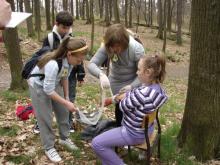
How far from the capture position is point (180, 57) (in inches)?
845

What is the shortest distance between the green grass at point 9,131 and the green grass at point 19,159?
2.63 feet

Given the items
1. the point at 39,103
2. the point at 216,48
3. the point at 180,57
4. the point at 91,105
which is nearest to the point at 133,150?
the point at 39,103

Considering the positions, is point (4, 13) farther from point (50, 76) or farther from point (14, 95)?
point (14, 95)

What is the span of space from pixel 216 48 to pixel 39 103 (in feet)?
7.31

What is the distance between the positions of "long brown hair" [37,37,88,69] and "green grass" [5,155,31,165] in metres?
1.26

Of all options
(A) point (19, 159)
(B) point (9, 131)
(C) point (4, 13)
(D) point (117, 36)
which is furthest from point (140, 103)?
(B) point (9, 131)

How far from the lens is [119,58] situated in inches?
178

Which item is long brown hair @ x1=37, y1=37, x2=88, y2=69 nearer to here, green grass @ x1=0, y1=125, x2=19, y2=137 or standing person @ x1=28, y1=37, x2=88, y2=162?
standing person @ x1=28, y1=37, x2=88, y2=162

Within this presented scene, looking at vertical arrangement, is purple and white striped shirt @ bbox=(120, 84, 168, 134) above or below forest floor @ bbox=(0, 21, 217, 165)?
above

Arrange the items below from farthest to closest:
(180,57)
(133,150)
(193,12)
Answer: (180,57)
(133,150)
(193,12)

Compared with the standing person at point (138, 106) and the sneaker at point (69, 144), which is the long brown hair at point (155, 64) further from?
the sneaker at point (69, 144)

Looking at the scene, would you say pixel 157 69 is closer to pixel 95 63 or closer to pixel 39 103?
pixel 95 63

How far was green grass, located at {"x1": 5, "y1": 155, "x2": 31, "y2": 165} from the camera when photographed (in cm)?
464

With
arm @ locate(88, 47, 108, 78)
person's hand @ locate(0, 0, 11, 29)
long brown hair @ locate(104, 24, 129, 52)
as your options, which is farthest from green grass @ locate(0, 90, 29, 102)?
person's hand @ locate(0, 0, 11, 29)
